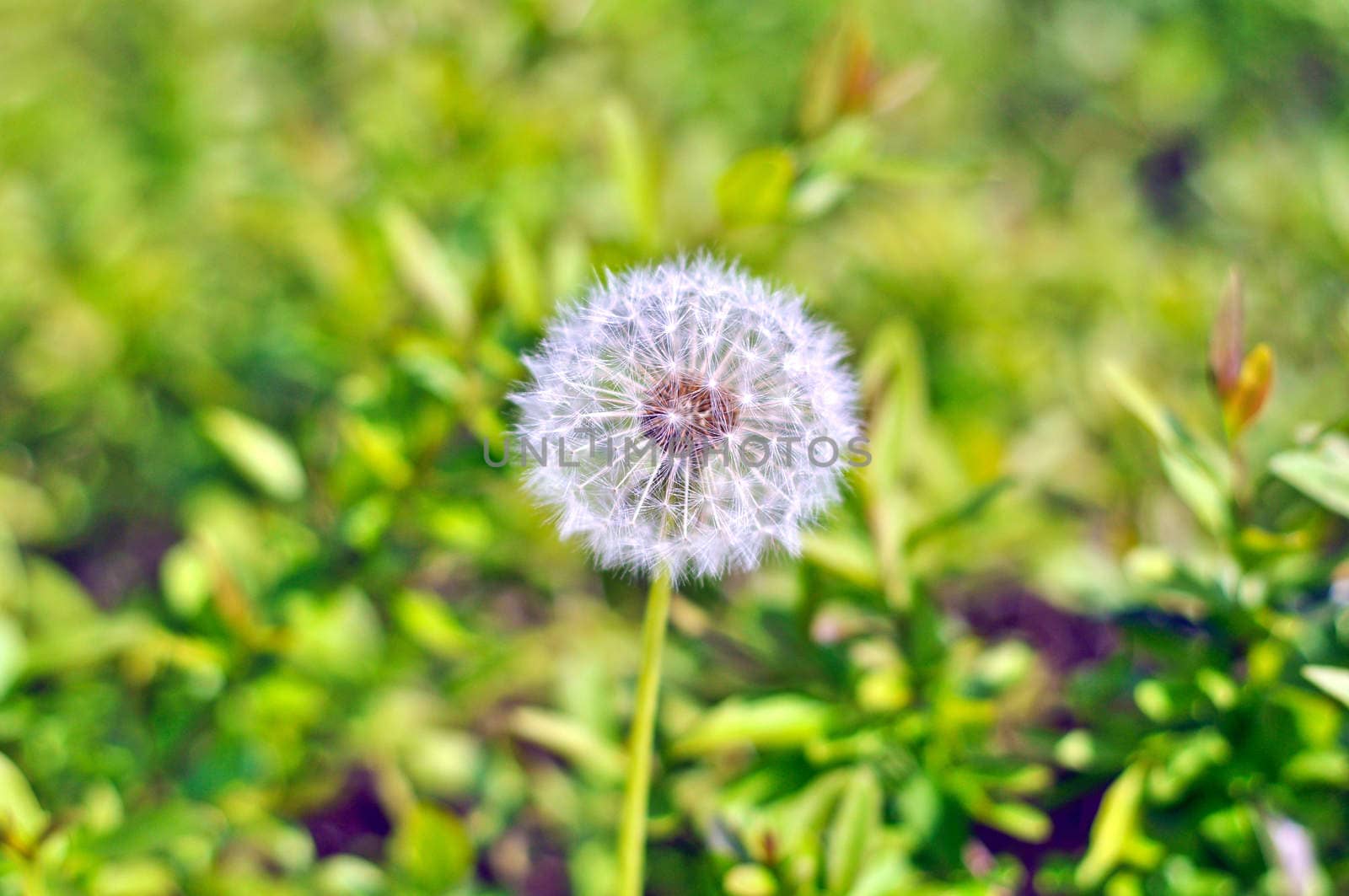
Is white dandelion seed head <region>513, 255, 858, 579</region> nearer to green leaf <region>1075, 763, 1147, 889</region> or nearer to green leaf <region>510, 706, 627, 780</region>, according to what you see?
green leaf <region>510, 706, 627, 780</region>

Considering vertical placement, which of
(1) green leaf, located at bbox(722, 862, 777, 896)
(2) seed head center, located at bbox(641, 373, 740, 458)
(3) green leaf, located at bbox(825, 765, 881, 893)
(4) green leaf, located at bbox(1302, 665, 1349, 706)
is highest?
(2) seed head center, located at bbox(641, 373, 740, 458)

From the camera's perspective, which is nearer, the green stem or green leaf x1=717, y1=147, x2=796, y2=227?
the green stem

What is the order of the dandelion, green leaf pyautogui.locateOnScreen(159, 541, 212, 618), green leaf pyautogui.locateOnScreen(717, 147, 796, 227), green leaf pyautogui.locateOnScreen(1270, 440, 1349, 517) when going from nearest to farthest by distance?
the dandelion < green leaf pyautogui.locateOnScreen(1270, 440, 1349, 517) < green leaf pyautogui.locateOnScreen(717, 147, 796, 227) < green leaf pyautogui.locateOnScreen(159, 541, 212, 618)

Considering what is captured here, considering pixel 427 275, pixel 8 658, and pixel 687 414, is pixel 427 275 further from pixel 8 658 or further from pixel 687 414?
pixel 8 658

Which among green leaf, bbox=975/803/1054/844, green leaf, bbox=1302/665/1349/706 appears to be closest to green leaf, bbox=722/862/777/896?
green leaf, bbox=975/803/1054/844

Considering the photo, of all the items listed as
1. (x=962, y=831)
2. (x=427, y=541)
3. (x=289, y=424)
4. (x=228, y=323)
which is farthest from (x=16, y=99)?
(x=962, y=831)

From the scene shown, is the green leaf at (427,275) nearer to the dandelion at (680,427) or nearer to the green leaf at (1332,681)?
the dandelion at (680,427)

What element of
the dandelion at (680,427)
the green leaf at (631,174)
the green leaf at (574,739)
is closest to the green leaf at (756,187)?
the green leaf at (631,174)
